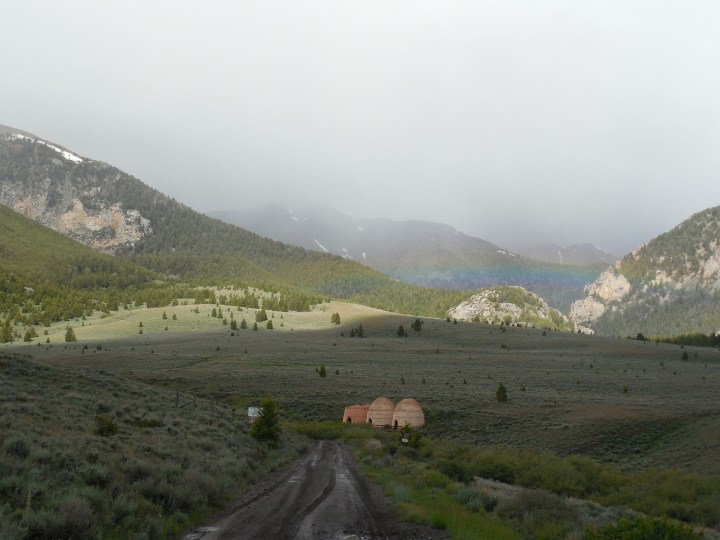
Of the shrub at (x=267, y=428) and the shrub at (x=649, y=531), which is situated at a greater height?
the shrub at (x=649, y=531)

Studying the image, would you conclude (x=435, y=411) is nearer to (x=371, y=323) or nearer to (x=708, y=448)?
(x=708, y=448)

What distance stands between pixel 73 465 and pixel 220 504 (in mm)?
3904

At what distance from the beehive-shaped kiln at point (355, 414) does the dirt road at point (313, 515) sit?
26775 mm

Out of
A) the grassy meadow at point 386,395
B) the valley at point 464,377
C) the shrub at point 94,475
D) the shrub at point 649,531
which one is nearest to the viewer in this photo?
the shrub at point 649,531

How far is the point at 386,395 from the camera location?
53.1 m

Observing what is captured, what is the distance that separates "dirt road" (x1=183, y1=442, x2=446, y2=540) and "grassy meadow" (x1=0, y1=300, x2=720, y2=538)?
2.42ft

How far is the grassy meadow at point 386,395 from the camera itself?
48.6 feet

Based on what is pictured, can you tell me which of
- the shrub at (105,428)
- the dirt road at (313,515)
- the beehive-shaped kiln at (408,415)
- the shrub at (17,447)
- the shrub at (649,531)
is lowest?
the beehive-shaped kiln at (408,415)

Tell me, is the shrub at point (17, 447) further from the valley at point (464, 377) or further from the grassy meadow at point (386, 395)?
the valley at point (464, 377)

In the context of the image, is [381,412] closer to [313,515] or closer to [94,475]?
[313,515]

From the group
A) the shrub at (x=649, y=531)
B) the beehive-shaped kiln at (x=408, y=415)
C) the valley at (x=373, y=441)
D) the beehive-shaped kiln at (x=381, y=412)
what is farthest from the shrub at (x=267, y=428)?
the shrub at (x=649, y=531)

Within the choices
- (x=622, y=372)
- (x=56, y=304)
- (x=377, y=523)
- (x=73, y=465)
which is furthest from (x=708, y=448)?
(x=56, y=304)

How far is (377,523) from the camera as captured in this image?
12.8 meters

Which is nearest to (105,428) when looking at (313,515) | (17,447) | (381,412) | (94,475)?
(17,447)
